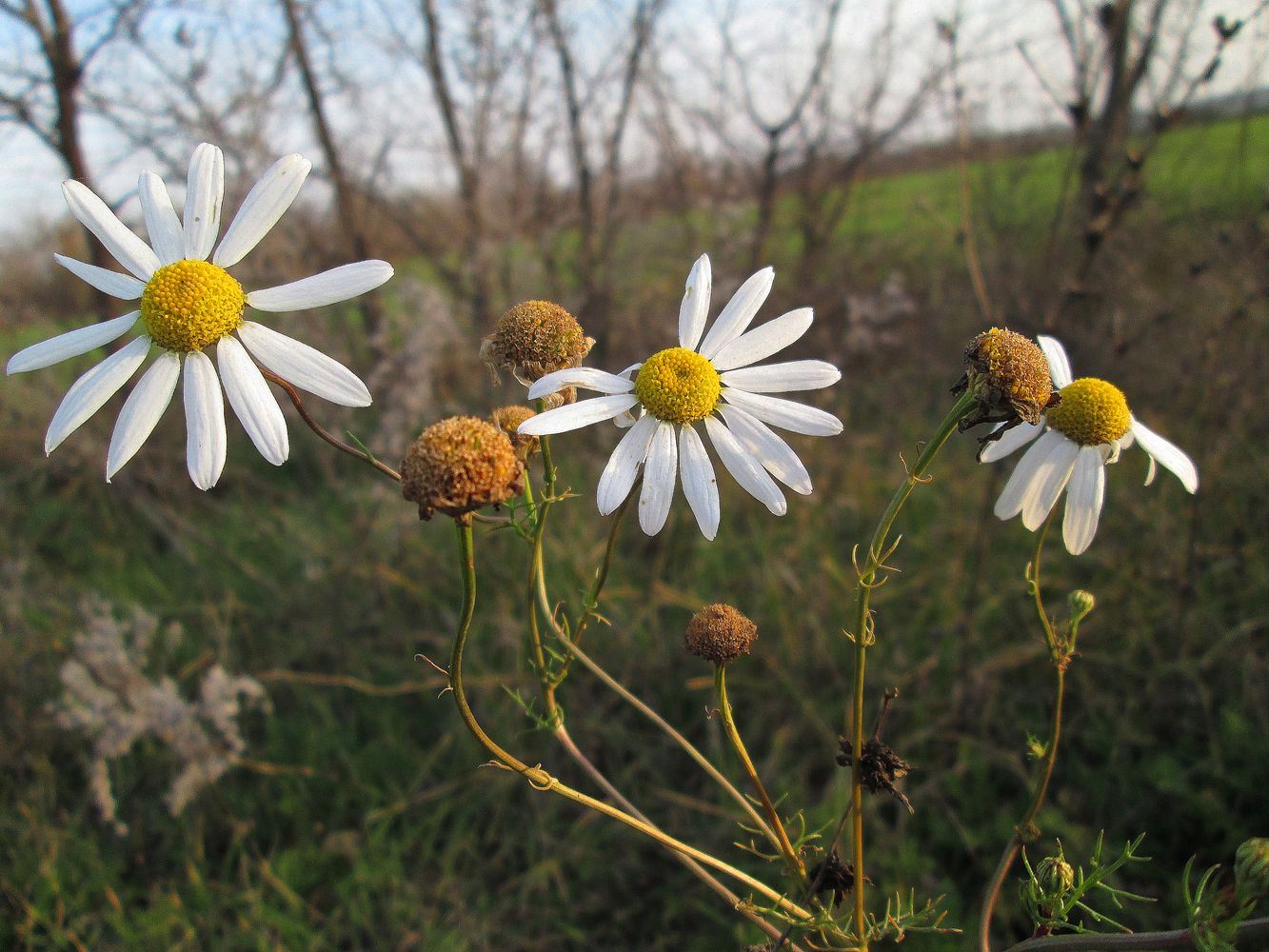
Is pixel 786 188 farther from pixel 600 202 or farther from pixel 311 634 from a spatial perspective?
pixel 311 634

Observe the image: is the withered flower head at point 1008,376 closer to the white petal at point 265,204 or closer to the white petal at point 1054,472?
the white petal at point 1054,472

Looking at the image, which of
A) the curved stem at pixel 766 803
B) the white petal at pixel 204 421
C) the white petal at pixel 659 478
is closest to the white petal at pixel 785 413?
the white petal at pixel 659 478

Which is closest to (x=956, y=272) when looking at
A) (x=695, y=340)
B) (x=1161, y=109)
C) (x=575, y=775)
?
(x=1161, y=109)

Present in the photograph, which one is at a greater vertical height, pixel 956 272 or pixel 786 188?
pixel 786 188

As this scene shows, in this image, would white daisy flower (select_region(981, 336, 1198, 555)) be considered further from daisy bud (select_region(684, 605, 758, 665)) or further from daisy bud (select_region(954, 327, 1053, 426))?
daisy bud (select_region(684, 605, 758, 665))

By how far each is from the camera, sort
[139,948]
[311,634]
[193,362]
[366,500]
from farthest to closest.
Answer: [366,500], [311,634], [139,948], [193,362]

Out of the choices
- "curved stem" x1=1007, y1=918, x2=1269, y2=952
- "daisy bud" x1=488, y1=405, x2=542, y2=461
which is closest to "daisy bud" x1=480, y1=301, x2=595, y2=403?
"daisy bud" x1=488, y1=405, x2=542, y2=461

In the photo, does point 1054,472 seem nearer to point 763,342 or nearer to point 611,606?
point 763,342

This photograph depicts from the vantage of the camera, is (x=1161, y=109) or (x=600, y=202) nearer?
(x=1161, y=109)
